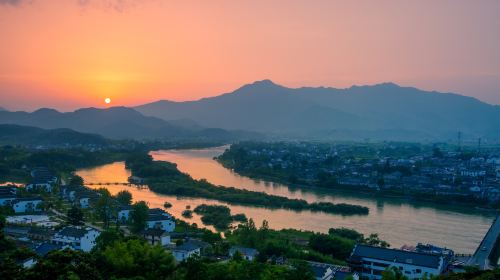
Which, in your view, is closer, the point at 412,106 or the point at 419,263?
the point at 419,263

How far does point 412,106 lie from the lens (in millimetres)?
106312

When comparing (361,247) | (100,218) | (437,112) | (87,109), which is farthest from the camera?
(437,112)

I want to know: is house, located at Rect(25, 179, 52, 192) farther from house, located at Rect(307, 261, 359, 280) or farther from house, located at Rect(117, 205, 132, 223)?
house, located at Rect(307, 261, 359, 280)

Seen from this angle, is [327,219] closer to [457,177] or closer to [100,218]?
[100,218]

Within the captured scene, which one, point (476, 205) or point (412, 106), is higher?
point (412, 106)

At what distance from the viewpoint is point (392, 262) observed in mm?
8125

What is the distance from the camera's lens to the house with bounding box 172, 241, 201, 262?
332 inches

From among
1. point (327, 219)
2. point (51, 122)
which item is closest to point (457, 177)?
point (327, 219)

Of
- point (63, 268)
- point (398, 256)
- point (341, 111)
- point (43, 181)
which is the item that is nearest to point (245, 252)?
point (398, 256)

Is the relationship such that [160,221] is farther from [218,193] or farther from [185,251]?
[218,193]

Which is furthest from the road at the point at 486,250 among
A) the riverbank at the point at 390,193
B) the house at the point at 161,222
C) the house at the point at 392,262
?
the house at the point at 161,222

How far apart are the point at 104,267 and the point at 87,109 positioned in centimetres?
8683

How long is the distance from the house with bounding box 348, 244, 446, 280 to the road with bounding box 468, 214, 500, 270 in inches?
53.3

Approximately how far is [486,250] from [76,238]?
27.3 feet
